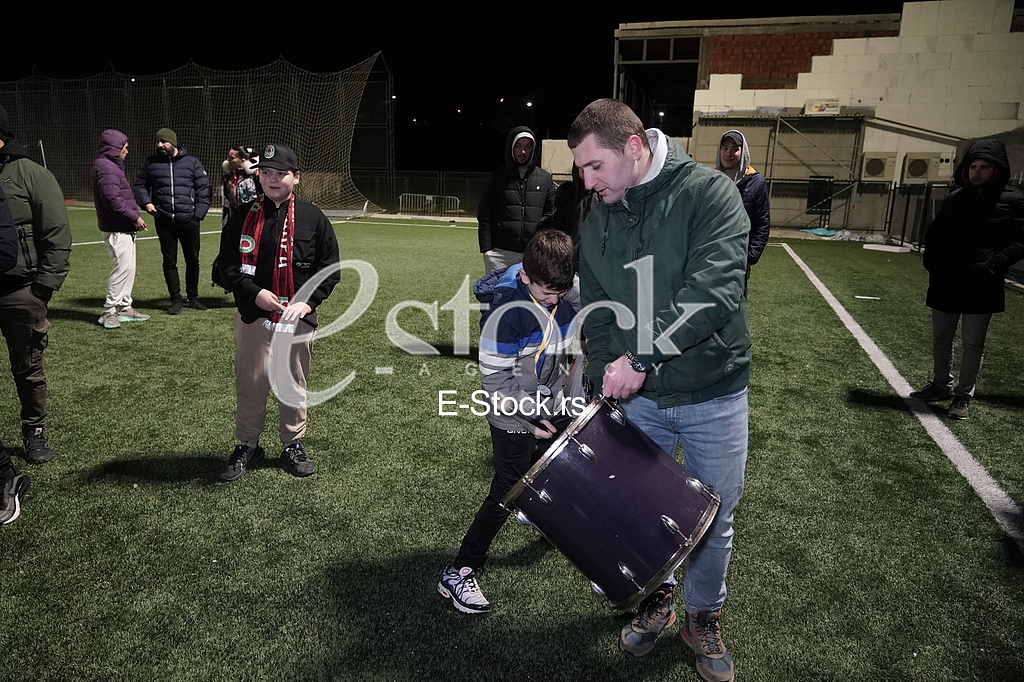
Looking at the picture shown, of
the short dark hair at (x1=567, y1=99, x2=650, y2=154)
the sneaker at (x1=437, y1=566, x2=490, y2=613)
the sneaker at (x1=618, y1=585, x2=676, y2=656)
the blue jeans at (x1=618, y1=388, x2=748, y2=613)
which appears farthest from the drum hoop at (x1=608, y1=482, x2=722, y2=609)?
the short dark hair at (x1=567, y1=99, x2=650, y2=154)

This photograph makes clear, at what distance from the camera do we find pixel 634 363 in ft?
7.15

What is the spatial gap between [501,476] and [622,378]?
881 mm

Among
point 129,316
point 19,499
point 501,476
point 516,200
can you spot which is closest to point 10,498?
point 19,499

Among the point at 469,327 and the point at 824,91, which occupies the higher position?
the point at 824,91

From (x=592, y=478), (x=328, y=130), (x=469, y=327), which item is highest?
(x=328, y=130)

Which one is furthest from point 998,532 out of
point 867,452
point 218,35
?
point 218,35

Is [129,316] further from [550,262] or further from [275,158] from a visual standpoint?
[550,262]

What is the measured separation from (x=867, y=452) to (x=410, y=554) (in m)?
3.29

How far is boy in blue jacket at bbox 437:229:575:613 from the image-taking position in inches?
102

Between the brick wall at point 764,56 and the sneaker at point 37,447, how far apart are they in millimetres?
27725

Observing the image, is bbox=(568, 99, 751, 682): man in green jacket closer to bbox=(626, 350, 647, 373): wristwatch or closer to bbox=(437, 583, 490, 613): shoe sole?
bbox=(626, 350, 647, 373): wristwatch

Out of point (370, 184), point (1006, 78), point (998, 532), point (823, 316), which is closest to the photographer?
point (998, 532)

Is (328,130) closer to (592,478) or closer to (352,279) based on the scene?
(352,279)

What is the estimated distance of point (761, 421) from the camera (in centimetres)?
527
